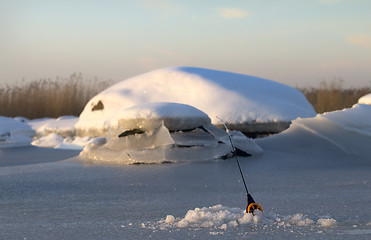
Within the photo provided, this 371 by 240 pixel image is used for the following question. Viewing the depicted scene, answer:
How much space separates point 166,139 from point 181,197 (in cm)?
189

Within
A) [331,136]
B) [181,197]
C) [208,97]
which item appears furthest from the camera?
[208,97]

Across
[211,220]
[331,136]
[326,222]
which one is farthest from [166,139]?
[326,222]

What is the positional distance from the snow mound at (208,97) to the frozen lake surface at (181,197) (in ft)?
6.69

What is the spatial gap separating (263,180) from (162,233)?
6.18ft

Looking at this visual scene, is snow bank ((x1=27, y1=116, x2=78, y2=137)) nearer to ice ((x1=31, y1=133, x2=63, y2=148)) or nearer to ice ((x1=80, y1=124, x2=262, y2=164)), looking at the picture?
ice ((x1=31, y1=133, x2=63, y2=148))

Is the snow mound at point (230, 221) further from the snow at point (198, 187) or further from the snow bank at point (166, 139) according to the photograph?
the snow bank at point (166, 139)

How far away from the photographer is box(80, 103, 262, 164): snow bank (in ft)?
16.0

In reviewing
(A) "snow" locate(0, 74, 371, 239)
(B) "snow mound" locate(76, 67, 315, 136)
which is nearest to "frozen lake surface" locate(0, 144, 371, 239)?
(A) "snow" locate(0, 74, 371, 239)

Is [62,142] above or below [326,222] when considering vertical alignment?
above

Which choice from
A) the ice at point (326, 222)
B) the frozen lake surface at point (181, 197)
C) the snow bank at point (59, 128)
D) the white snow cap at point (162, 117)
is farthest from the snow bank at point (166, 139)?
the snow bank at point (59, 128)

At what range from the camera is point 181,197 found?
121 inches

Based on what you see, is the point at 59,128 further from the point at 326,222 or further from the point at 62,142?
the point at 326,222

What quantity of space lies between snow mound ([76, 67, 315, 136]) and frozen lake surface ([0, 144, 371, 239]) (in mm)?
2039

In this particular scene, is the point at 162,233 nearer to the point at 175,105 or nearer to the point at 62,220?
the point at 62,220
